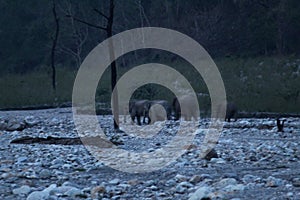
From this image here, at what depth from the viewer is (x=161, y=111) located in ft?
84.3

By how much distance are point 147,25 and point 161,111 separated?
3044cm

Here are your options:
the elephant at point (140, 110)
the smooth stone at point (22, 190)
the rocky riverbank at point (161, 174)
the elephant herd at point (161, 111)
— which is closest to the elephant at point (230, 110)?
the elephant herd at point (161, 111)

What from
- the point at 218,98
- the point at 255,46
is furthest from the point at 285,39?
the point at 218,98

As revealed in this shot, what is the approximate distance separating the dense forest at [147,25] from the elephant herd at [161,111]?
41.0 feet

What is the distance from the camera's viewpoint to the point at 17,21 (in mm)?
63844

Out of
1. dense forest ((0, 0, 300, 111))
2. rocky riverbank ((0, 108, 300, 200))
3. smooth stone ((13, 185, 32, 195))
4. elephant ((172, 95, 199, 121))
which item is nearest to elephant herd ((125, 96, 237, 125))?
elephant ((172, 95, 199, 121))

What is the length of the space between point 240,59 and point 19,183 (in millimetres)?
37795

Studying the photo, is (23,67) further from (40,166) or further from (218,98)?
(40,166)

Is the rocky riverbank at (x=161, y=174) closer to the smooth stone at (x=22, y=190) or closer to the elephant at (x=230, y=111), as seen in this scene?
the smooth stone at (x=22, y=190)

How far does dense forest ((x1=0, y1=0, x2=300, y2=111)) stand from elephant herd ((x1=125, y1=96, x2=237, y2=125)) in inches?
492

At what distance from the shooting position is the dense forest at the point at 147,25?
49.1 meters

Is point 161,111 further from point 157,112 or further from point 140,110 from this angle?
point 140,110

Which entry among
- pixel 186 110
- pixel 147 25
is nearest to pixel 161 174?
pixel 186 110

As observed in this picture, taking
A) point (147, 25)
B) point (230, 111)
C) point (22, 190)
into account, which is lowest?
point (22, 190)
